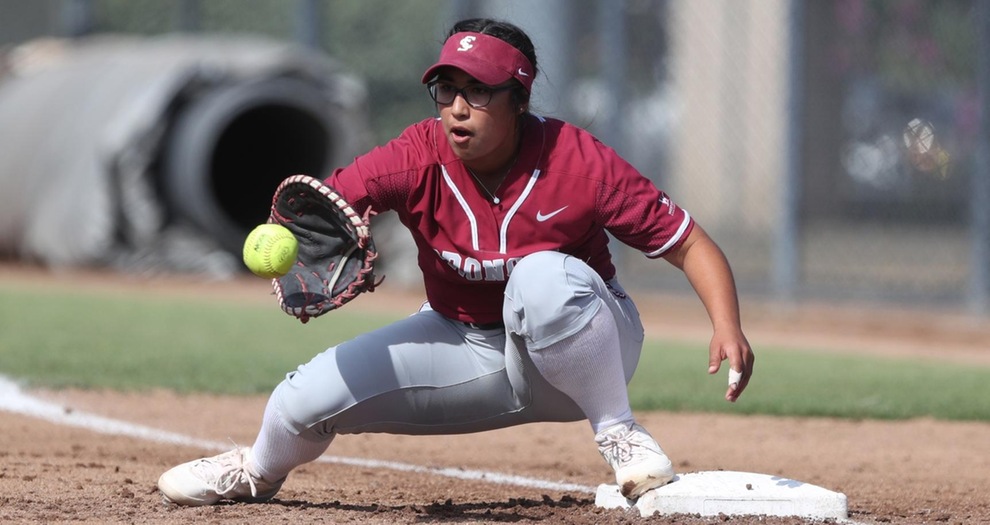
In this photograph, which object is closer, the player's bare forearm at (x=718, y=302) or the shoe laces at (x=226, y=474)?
the player's bare forearm at (x=718, y=302)

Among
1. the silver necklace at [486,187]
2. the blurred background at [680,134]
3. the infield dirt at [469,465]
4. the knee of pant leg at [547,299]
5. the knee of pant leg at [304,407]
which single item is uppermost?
the blurred background at [680,134]

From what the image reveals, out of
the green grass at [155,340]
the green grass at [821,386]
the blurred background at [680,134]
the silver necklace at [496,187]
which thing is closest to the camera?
the silver necklace at [496,187]

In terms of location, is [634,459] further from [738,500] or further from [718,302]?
[718,302]

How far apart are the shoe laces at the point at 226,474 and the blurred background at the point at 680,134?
6454 mm

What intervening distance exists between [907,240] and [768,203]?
1086mm

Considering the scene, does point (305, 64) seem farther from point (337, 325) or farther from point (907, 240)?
point (907, 240)

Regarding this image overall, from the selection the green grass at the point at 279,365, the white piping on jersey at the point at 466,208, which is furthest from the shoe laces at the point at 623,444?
the green grass at the point at 279,365

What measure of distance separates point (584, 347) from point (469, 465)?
1.34 m

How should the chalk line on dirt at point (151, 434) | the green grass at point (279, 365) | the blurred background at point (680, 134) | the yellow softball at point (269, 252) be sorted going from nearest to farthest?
the yellow softball at point (269, 252) → the chalk line on dirt at point (151, 434) → the green grass at point (279, 365) → the blurred background at point (680, 134)

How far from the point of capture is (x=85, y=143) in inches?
460

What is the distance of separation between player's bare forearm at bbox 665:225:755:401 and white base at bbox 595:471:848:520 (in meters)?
0.24

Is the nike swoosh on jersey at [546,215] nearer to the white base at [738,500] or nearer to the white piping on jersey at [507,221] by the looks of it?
the white piping on jersey at [507,221]

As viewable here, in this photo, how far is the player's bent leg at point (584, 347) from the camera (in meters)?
3.03

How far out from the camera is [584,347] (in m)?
3.08
